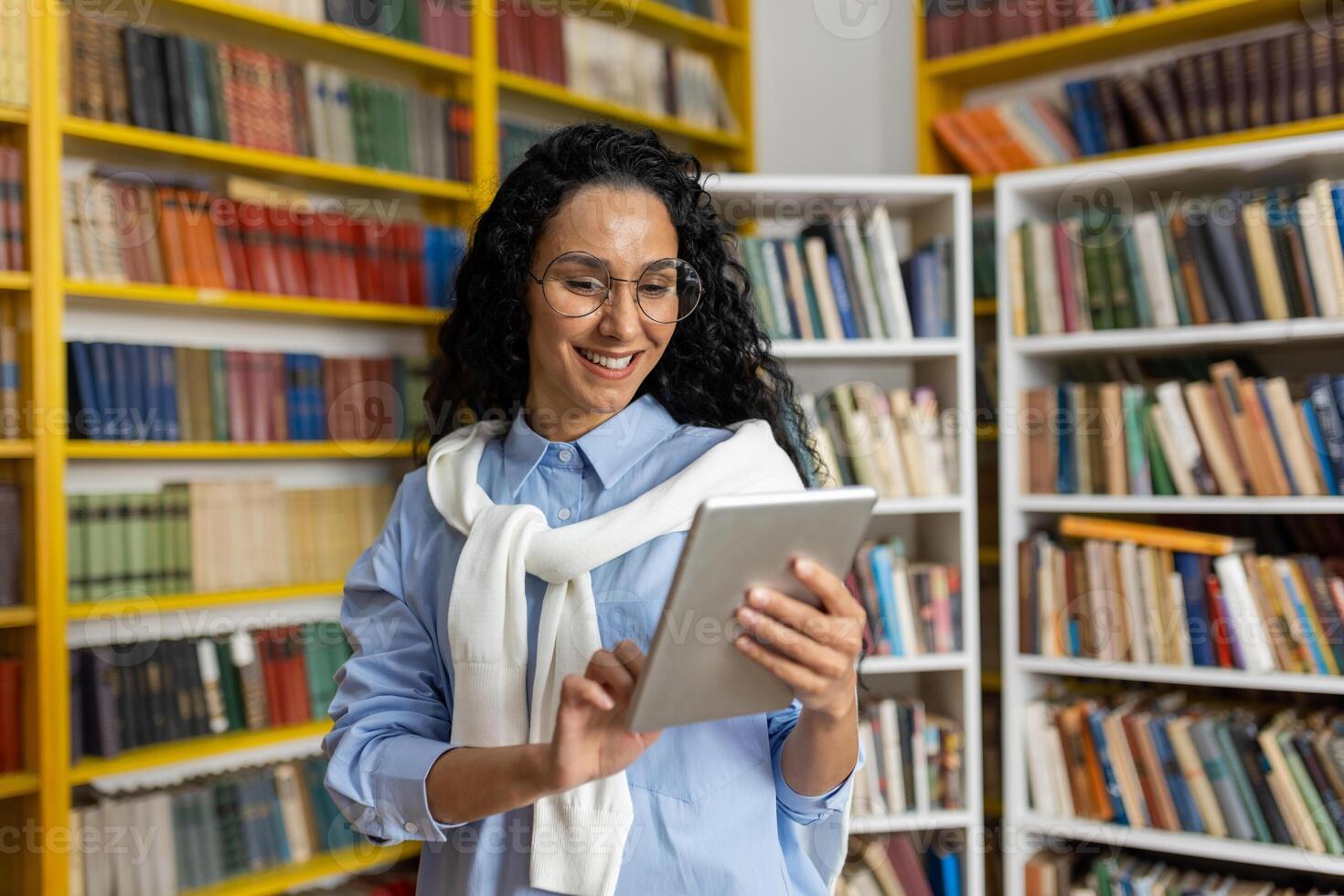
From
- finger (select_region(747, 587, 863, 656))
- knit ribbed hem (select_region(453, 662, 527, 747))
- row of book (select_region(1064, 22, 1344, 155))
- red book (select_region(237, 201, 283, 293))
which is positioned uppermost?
row of book (select_region(1064, 22, 1344, 155))

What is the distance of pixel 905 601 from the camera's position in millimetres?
2441

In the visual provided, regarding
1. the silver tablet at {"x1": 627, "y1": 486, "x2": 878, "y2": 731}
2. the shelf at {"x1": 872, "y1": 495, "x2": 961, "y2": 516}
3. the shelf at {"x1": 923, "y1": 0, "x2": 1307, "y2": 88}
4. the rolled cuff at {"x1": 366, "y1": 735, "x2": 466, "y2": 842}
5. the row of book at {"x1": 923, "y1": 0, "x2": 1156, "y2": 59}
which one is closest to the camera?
the silver tablet at {"x1": 627, "y1": 486, "x2": 878, "y2": 731}

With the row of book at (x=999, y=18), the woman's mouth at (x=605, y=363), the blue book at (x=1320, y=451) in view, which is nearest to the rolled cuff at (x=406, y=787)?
the woman's mouth at (x=605, y=363)

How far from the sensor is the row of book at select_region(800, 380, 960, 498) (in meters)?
2.43

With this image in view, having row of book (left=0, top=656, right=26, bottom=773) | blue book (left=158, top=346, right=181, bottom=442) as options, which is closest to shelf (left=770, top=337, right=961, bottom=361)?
blue book (left=158, top=346, right=181, bottom=442)

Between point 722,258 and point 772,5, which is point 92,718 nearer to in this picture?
point 722,258

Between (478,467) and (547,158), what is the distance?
1.09 feet

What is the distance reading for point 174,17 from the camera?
2.45 metres

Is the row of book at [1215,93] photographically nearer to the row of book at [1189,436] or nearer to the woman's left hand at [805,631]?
the row of book at [1189,436]

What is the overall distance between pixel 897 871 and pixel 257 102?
2182 mm

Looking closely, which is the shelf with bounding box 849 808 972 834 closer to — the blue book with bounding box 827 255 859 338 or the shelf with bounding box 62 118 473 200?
the blue book with bounding box 827 255 859 338

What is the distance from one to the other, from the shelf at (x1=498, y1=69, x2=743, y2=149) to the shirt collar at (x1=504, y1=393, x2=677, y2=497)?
1900mm

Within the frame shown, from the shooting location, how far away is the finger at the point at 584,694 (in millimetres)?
888

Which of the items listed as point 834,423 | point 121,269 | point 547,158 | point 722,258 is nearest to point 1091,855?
point 834,423
